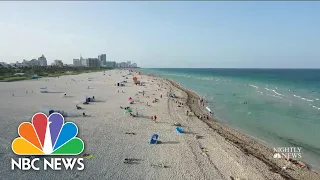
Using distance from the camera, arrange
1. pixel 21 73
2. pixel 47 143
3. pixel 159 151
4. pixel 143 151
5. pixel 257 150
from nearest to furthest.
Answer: pixel 47 143
pixel 143 151
pixel 159 151
pixel 257 150
pixel 21 73

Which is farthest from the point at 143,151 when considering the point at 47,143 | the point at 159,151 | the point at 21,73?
the point at 21,73

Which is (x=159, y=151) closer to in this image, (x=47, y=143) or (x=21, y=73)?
(x=47, y=143)

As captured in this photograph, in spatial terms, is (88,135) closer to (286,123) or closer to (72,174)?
(72,174)

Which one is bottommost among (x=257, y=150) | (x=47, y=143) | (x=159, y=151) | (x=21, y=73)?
(x=257, y=150)

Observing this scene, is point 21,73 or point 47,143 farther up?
point 21,73

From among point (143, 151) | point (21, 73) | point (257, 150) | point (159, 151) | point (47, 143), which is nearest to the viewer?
point (47, 143)

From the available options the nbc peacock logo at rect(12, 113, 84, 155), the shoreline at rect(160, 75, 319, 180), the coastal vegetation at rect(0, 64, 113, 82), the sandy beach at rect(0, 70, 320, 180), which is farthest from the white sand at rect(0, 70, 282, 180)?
the coastal vegetation at rect(0, 64, 113, 82)

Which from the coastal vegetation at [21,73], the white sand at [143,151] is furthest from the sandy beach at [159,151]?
the coastal vegetation at [21,73]

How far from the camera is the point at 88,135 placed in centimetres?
2156

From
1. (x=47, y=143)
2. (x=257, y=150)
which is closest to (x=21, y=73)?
(x=47, y=143)

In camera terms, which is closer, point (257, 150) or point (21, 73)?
point (257, 150)

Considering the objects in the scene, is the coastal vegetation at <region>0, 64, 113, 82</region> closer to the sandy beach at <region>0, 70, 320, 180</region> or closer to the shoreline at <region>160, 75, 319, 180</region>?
the sandy beach at <region>0, 70, 320, 180</region>

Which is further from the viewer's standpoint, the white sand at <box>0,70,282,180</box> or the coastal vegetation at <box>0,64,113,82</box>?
the coastal vegetation at <box>0,64,113,82</box>

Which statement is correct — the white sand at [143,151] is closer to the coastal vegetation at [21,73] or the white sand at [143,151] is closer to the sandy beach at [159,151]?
the sandy beach at [159,151]
